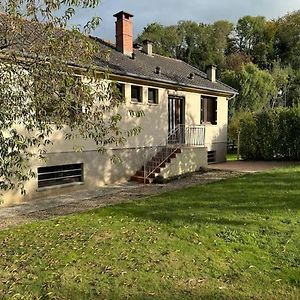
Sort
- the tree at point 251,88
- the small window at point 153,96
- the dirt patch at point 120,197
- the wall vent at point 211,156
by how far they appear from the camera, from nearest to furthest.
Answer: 1. the dirt patch at point 120,197
2. the small window at point 153,96
3. the wall vent at point 211,156
4. the tree at point 251,88

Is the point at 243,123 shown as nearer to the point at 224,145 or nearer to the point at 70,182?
the point at 224,145

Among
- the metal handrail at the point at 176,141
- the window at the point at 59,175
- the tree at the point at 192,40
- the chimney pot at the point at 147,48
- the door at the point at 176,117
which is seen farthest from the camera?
the tree at the point at 192,40

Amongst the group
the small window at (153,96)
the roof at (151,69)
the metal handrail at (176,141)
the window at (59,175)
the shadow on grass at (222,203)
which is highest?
the roof at (151,69)

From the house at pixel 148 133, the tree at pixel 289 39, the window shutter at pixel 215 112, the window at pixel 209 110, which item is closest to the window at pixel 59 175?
the house at pixel 148 133

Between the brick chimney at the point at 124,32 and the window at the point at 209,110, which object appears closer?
the brick chimney at the point at 124,32

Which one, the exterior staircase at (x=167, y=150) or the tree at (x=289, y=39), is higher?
the tree at (x=289, y=39)

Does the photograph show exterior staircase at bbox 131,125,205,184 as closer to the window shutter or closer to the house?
the house

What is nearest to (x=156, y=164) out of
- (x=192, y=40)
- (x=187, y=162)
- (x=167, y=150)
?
(x=167, y=150)

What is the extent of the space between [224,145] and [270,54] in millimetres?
33536

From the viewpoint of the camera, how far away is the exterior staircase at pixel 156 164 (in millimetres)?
15180

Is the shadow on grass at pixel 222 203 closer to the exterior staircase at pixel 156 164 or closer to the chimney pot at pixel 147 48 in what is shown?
the exterior staircase at pixel 156 164

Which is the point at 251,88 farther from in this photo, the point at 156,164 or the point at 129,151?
the point at 129,151

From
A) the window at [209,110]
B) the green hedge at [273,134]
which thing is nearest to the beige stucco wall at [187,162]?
the window at [209,110]

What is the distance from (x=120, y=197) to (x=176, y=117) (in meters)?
8.03
